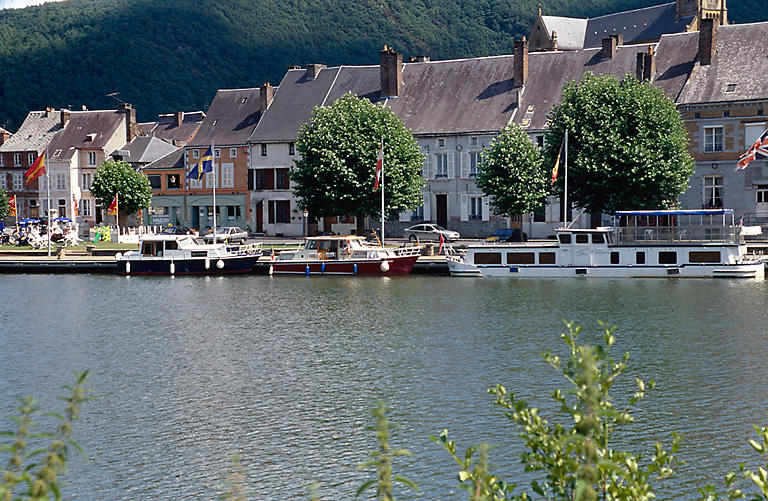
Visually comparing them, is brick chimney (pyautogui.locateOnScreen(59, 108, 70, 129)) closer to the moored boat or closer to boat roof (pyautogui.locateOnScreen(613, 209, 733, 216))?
the moored boat

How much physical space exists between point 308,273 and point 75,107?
9999cm

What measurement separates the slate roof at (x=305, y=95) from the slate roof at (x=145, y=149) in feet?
68.8

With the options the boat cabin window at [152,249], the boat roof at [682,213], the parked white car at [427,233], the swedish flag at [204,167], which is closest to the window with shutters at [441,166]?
the parked white car at [427,233]

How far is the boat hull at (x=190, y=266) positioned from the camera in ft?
203

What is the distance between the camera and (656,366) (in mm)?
29859

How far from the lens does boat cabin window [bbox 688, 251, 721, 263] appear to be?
2128 inches

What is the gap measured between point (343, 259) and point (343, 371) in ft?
100

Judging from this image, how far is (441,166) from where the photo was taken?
260 feet

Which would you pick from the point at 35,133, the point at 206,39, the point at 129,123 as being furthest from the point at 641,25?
the point at 206,39

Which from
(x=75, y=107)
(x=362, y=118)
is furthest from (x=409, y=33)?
(x=362, y=118)

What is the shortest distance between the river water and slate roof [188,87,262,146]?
1540 inches

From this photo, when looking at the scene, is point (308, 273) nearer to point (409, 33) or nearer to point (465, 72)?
point (465, 72)

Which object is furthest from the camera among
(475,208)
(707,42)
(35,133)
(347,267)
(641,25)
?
(641,25)

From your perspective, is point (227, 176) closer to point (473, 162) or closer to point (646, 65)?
point (473, 162)
